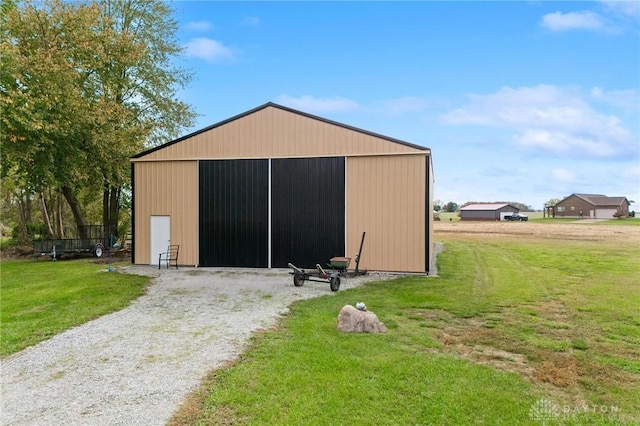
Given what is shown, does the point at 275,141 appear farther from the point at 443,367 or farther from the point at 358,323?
the point at 443,367

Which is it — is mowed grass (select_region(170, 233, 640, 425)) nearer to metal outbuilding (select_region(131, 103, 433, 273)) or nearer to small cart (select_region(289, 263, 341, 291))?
small cart (select_region(289, 263, 341, 291))

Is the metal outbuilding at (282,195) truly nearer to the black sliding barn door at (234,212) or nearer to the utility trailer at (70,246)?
the black sliding barn door at (234,212)

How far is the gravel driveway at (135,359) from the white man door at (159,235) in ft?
17.7

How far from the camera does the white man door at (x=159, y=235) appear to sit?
1434cm

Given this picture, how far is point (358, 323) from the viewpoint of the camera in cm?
603

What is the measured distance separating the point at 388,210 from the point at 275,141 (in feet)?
15.0

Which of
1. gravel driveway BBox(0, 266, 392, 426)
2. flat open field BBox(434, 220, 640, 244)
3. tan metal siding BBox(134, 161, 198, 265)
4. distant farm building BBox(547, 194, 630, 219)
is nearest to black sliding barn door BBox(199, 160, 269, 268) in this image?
tan metal siding BBox(134, 161, 198, 265)

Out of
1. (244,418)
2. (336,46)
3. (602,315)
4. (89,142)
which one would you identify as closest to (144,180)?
(89,142)

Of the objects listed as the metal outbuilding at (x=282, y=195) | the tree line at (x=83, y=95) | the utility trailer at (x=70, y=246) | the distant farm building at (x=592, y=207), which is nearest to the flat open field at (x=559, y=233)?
the metal outbuilding at (x=282, y=195)

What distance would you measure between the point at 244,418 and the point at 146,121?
20.2 m

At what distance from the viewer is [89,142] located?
666 inches

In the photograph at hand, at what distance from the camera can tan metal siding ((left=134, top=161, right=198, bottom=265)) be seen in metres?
14.1

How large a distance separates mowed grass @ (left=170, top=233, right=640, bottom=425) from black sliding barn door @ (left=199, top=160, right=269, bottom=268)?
5593 millimetres

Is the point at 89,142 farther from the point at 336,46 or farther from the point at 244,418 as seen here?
the point at 244,418
